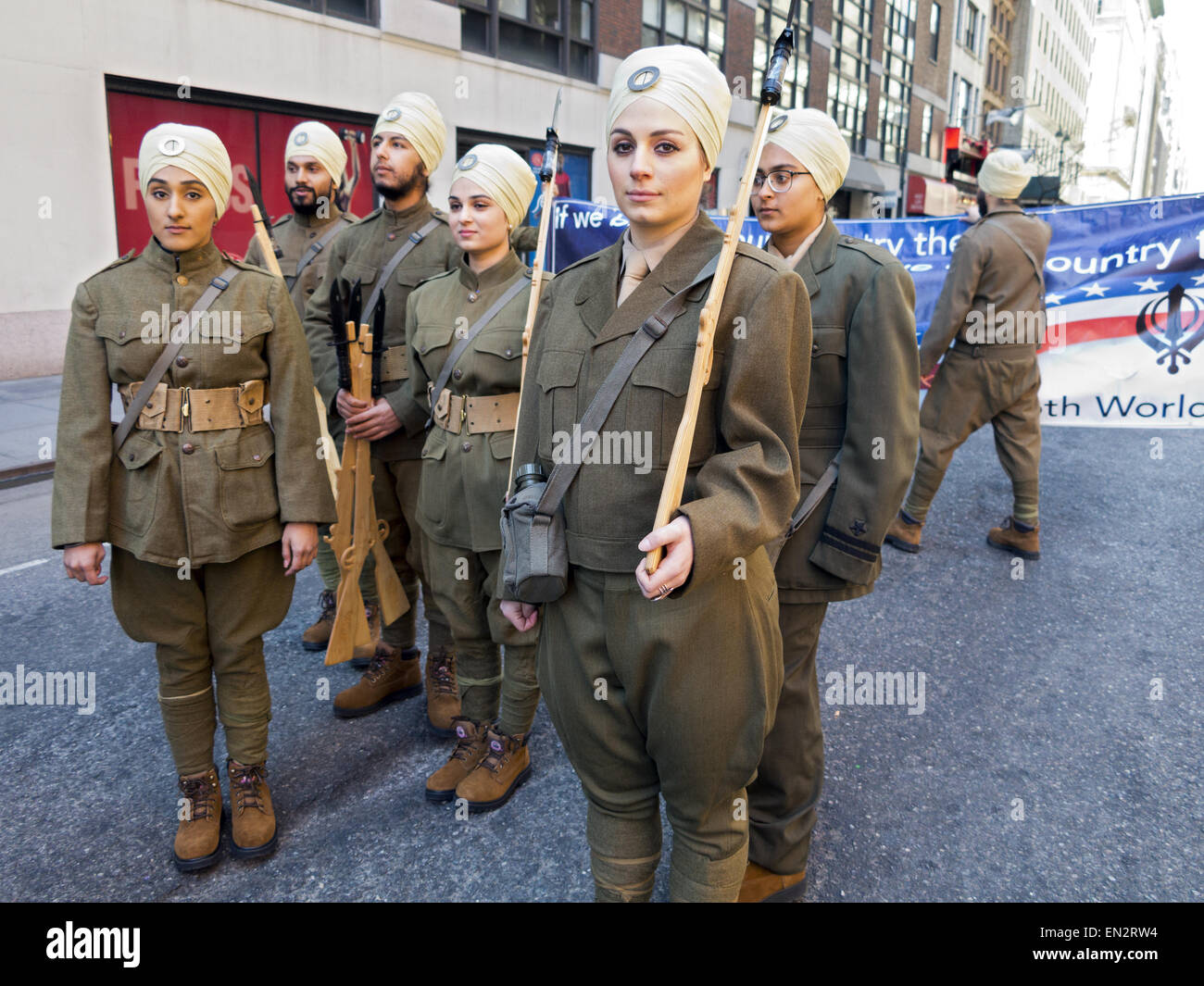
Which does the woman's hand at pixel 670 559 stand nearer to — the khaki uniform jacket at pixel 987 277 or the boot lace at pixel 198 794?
the boot lace at pixel 198 794

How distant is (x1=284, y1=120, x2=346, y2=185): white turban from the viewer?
444 centimetres

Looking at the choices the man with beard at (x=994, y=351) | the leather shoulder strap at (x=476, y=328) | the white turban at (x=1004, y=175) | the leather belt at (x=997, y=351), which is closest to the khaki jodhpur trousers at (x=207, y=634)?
the leather shoulder strap at (x=476, y=328)

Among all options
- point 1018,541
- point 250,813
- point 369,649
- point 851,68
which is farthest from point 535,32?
point 851,68

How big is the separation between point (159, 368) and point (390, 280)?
1329 mm

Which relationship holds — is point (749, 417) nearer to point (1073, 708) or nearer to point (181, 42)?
point (1073, 708)

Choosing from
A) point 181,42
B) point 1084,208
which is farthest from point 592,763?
point 181,42

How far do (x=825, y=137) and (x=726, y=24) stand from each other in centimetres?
2461

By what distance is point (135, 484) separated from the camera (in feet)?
9.26

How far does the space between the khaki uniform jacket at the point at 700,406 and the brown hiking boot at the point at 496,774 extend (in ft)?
5.27

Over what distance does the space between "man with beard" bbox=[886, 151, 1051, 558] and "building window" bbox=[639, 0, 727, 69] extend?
16.6 meters

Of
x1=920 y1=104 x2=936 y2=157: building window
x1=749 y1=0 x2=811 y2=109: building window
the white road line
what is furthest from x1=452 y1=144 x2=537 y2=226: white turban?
x1=920 y1=104 x2=936 y2=157: building window

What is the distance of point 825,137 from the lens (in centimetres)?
260

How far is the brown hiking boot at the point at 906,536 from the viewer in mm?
6102

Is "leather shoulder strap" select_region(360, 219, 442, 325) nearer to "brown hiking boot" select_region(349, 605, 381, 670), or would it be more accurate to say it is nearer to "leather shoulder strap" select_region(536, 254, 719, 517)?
"brown hiking boot" select_region(349, 605, 381, 670)
